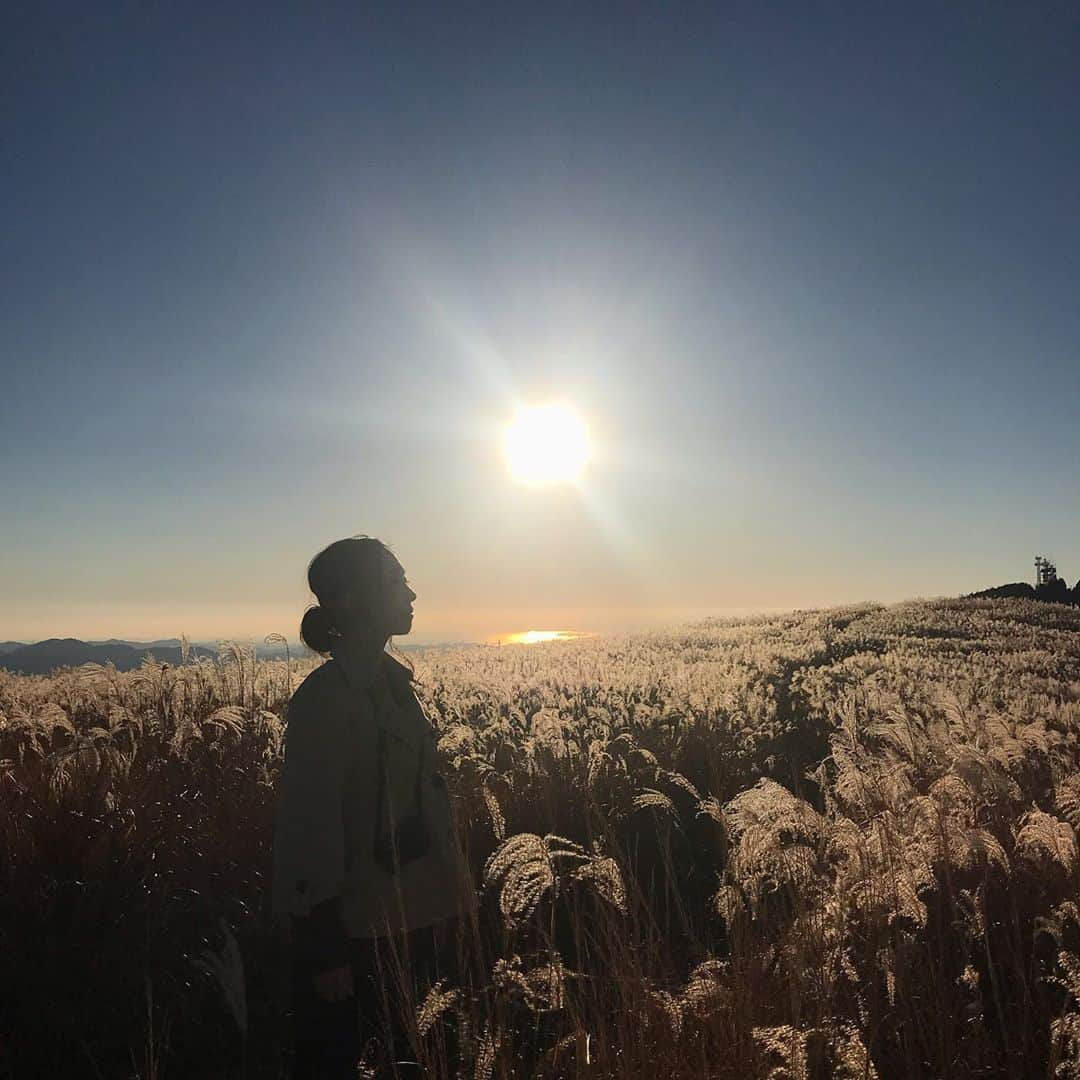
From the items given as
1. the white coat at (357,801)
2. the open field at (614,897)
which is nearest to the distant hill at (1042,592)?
→ the open field at (614,897)

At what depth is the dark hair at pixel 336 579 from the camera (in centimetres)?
377

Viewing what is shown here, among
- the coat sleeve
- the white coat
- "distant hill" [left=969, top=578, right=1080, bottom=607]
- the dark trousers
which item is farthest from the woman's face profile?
"distant hill" [left=969, top=578, right=1080, bottom=607]

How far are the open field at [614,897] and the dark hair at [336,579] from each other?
1291 mm

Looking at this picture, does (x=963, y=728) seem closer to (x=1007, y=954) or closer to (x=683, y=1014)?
(x=1007, y=954)

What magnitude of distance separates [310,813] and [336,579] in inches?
39.6

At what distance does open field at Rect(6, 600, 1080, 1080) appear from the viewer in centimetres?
331

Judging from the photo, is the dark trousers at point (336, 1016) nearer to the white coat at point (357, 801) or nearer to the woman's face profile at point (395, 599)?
the white coat at point (357, 801)

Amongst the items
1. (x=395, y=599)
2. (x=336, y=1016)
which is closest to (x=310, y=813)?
(x=336, y=1016)

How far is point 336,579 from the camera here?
3775 mm

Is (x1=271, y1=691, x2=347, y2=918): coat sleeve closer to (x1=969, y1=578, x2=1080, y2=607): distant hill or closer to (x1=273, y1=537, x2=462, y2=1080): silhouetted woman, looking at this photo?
(x1=273, y1=537, x2=462, y2=1080): silhouetted woman

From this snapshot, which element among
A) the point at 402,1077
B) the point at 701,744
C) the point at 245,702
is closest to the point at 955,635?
the point at 701,744

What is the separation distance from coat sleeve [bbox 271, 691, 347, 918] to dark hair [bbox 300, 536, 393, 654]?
0.35 m

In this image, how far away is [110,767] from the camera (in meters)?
6.37

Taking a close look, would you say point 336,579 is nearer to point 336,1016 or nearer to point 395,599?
point 395,599
